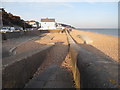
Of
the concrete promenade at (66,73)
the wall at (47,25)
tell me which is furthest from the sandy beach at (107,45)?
the wall at (47,25)

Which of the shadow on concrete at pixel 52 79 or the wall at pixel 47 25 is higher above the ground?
the wall at pixel 47 25

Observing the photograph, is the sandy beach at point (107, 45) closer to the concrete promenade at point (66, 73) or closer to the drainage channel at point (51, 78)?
the drainage channel at point (51, 78)

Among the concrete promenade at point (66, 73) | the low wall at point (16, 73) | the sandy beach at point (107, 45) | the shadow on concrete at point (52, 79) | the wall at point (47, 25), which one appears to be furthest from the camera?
the wall at point (47, 25)

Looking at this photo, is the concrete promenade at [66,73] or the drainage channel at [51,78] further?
the drainage channel at [51,78]

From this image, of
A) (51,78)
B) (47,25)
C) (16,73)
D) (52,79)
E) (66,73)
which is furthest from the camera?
(47,25)

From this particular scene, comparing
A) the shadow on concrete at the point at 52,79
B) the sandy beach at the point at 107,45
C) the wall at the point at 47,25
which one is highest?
the wall at the point at 47,25

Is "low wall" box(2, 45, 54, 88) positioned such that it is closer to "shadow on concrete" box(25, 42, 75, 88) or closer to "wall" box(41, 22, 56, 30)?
"shadow on concrete" box(25, 42, 75, 88)

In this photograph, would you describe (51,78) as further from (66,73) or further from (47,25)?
(47,25)

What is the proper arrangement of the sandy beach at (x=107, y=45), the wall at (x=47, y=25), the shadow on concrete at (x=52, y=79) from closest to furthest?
1. the shadow on concrete at (x=52, y=79)
2. the sandy beach at (x=107, y=45)
3. the wall at (x=47, y=25)

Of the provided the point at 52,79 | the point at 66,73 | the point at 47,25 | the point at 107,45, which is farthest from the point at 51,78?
the point at 47,25

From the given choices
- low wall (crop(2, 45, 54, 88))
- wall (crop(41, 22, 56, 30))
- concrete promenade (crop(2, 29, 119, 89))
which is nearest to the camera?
concrete promenade (crop(2, 29, 119, 89))

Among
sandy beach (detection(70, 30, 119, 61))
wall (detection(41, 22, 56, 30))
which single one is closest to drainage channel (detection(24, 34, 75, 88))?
sandy beach (detection(70, 30, 119, 61))

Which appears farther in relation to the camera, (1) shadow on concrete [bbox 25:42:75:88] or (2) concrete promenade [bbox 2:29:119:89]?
(1) shadow on concrete [bbox 25:42:75:88]

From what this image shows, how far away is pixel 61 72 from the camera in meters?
7.66
